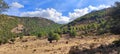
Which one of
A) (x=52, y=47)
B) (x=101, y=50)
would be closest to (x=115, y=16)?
(x=101, y=50)

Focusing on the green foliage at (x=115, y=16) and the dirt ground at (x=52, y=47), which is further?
the dirt ground at (x=52, y=47)

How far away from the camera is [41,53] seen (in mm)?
47188

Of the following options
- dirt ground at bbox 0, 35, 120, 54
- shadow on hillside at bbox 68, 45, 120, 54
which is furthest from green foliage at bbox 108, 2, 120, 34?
shadow on hillside at bbox 68, 45, 120, 54

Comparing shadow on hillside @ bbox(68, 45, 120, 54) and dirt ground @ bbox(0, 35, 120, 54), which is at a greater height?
shadow on hillside @ bbox(68, 45, 120, 54)

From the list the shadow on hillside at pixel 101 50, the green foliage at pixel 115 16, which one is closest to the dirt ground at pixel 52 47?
the shadow on hillside at pixel 101 50

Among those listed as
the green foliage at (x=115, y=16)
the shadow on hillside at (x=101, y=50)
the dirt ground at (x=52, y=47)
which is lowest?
the dirt ground at (x=52, y=47)

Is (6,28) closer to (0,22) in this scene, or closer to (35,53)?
(0,22)

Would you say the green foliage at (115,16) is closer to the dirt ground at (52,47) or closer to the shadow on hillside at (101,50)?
the dirt ground at (52,47)

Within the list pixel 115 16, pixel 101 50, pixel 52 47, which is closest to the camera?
pixel 101 50

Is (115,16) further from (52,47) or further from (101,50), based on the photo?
(52,47)

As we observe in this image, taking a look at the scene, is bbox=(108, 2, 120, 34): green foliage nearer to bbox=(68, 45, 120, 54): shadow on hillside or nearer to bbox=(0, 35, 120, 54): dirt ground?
bbox=(0, 35, 120, 54): dirt ground

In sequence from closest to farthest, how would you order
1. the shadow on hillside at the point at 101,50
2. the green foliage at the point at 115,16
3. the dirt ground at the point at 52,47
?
1. the shadow on hillside at the point at 101,50
2. the green foliage at the point at 115,16
3. the dirt ground at the point at 52,47

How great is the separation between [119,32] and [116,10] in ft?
9.05

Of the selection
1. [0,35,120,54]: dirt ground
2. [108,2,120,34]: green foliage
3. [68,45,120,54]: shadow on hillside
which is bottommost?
[0,35,120,54]: dirt ground
